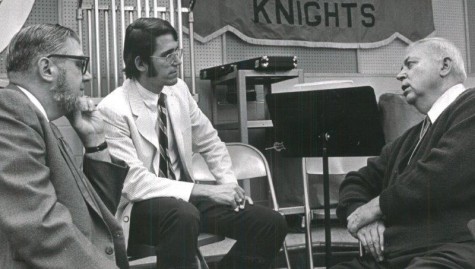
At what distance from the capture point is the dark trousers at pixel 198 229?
2094 millimetres

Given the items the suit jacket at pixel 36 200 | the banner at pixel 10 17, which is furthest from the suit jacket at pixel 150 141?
the banner at pixel 10 17

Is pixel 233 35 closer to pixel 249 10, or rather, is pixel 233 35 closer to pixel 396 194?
pixel 249 10

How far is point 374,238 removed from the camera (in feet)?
6.36

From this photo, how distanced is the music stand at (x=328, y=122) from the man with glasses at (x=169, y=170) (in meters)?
0.35

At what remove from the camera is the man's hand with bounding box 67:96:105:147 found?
1.77 metres

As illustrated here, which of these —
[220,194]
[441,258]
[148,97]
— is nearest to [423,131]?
[441,258]

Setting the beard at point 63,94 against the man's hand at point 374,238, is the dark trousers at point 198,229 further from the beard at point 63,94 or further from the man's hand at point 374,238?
the beard at point 63,94

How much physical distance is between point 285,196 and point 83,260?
9.52 feet

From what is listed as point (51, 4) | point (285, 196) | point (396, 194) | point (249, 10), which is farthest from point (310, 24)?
point (396, 194)

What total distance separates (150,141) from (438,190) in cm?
120

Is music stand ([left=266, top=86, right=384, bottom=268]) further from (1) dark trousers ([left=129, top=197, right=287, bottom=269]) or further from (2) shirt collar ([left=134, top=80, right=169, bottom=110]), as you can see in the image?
(2) shirt collar ([left=134, top=80, right=169, bottom=110])

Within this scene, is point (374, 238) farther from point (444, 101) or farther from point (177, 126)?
point (177, 126)

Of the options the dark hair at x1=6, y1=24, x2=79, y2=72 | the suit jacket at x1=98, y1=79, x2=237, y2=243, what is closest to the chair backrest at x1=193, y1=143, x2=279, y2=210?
the suit jacket at x1=98, y1=79, x2=237, y2=243

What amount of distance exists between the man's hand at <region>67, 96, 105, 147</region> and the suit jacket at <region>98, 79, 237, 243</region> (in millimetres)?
474
